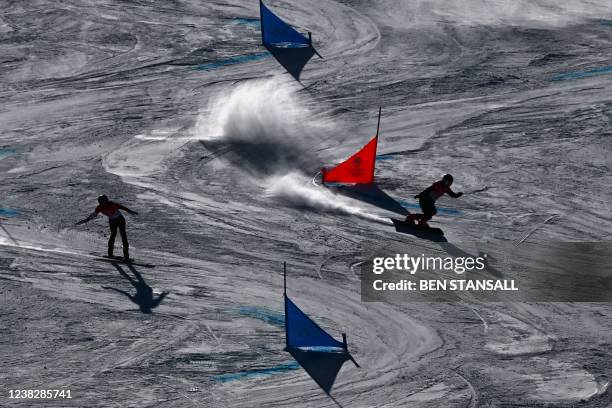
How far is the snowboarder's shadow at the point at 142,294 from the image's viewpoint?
17891mm

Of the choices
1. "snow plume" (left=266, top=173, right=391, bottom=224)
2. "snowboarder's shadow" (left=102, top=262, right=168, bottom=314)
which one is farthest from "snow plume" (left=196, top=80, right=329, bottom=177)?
"snowboarder's shadow" (left=102, top=262, right=168, bottom=314)

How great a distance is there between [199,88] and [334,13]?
5.52 m

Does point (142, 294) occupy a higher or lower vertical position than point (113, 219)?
lower

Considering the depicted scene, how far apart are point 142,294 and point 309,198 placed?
4.56 m

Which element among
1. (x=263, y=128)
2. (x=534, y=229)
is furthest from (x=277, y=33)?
(x=534, y=229)

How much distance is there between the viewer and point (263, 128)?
2408 cm

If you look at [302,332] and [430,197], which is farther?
[430,197]

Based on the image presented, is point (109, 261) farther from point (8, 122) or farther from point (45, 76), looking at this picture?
point (45, 76)

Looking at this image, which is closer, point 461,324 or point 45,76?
point 461,324

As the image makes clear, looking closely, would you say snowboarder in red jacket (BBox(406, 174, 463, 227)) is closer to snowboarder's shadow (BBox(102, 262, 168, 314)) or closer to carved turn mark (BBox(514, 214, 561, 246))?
carved turn mark (BBox(514, 214, 561, 246))

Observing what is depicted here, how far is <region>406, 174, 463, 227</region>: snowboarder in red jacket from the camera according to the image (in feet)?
65.8

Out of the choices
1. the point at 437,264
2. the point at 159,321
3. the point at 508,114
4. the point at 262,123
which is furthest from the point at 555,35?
the point at 159,321

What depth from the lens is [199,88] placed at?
85.5ft

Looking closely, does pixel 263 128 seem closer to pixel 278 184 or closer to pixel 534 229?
pixel 278 184
